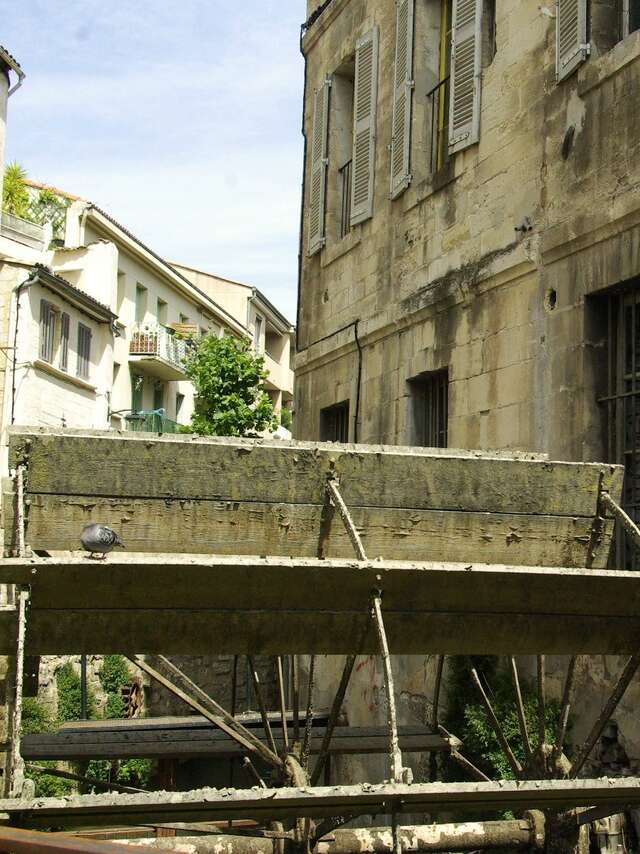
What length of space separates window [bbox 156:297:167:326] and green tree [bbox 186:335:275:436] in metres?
6.33

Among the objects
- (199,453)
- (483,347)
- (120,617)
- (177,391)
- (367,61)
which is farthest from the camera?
(177,391)

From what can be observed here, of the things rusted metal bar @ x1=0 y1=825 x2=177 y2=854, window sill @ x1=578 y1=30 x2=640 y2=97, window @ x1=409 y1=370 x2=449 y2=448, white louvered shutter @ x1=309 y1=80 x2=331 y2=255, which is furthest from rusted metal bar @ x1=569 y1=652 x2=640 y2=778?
white louvered shutter @ x1=309 y1=80 x2=331 y2=255

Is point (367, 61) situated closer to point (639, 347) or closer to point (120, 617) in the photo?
point (639, 347)

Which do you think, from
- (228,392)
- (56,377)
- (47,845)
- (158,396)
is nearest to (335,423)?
(47,845)

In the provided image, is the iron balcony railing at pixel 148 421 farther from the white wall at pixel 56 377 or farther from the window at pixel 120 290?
the window at pixel 120 290

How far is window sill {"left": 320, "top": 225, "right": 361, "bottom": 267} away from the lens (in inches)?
507

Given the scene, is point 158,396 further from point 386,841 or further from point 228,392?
point 386,841

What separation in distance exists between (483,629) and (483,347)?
356 cm

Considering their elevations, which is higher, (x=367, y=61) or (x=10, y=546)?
(x=367, y=61)

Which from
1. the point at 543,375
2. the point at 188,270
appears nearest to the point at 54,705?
the point at 543,375

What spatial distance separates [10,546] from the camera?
6902 millimetres

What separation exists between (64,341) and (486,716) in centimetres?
1975

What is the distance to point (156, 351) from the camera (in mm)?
32375

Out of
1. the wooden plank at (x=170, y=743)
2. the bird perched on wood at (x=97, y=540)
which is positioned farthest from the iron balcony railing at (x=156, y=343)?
the bird perched on wood at (x=97, y=540)
